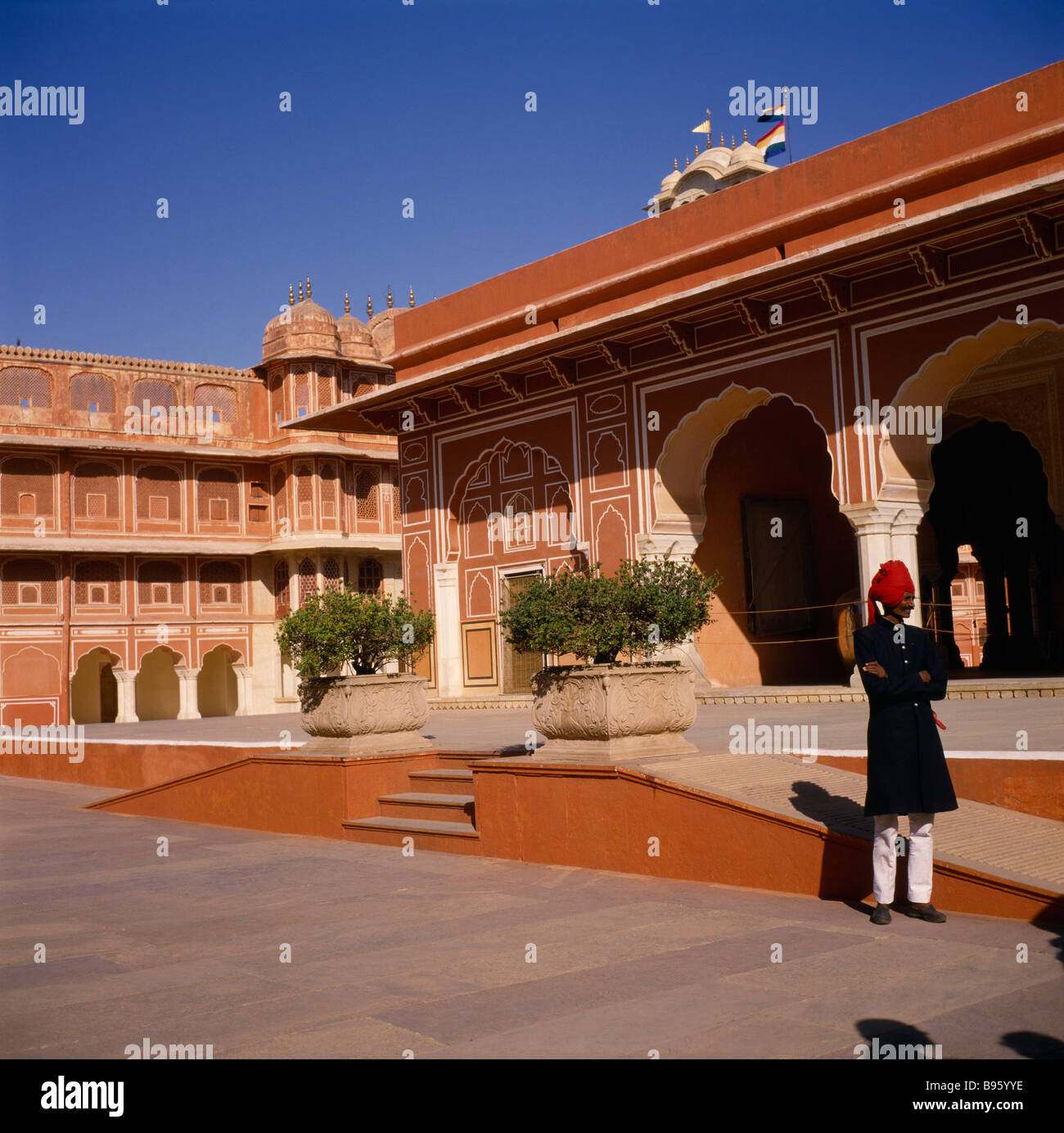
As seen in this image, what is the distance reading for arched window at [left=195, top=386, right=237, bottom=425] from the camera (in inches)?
1217

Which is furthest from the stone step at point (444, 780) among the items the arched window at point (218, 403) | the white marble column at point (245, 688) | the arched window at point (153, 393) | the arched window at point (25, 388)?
the arched window at point (218, 403)

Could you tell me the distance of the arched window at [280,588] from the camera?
31.2 m

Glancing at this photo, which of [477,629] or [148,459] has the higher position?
[148,459]

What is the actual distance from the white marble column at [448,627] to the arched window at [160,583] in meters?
12.8

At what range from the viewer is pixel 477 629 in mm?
19359

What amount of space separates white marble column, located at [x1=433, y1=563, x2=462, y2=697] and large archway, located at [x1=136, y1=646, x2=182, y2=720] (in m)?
15.0

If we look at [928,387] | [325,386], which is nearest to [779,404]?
[928,387]

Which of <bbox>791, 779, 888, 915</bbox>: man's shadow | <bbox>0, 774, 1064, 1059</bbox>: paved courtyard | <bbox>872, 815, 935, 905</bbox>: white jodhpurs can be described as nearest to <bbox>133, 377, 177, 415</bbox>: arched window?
<bbox>0, 774, 1064, 1059</bbox>: paved courtyard

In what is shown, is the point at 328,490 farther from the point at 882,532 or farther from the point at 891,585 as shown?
the point at 891,585

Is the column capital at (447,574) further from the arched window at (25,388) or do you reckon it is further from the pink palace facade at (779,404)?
the arched window at (25,388)

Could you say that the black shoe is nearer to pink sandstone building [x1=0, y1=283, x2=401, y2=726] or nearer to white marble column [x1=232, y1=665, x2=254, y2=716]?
pink sandstone building [x1=0, y1=283, x2=401, y2=726]
